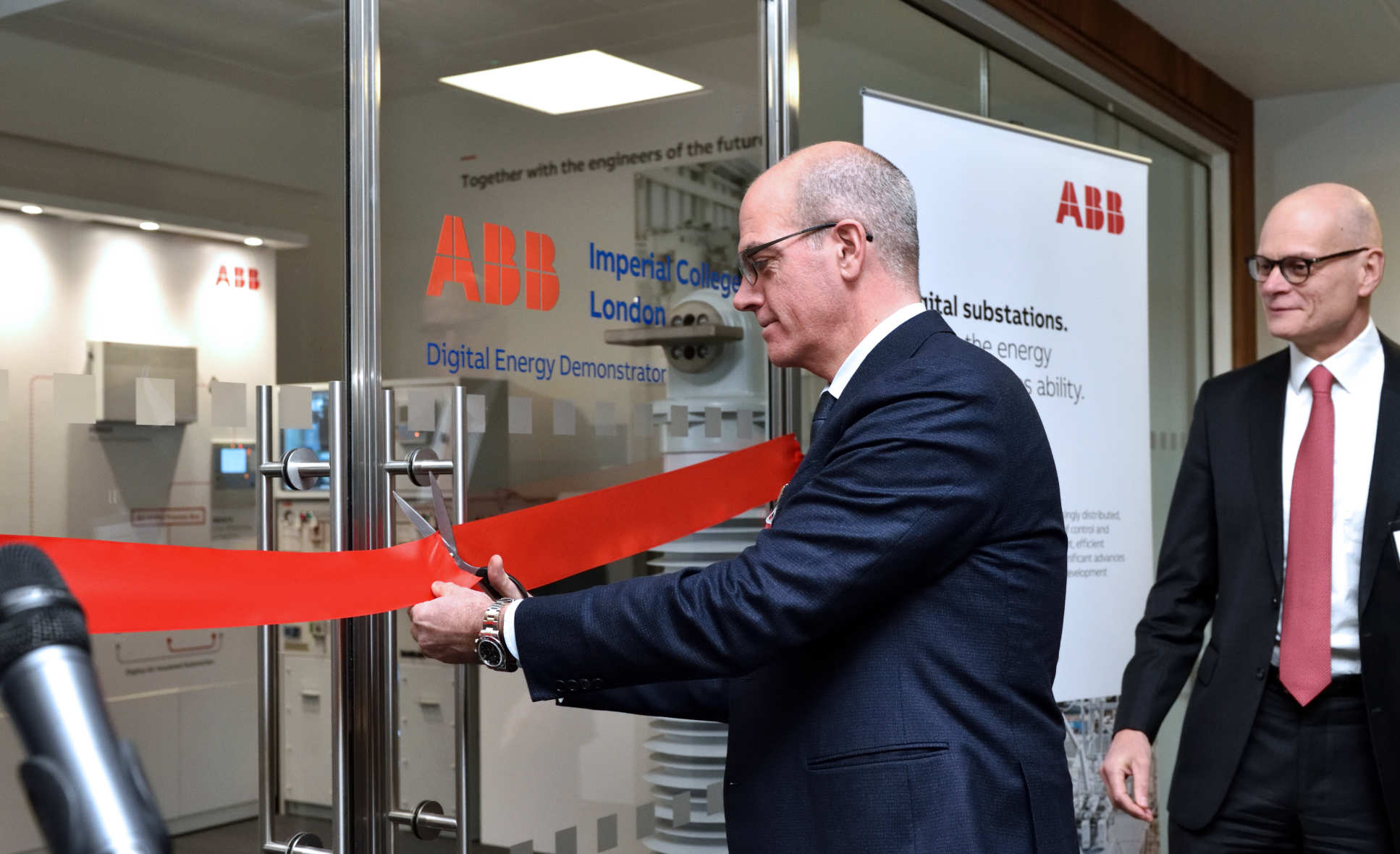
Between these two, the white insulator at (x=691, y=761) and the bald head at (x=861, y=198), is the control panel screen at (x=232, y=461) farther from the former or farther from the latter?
the white insulator at (x=691, y=761)

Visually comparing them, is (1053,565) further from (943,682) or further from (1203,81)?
(1203,81)

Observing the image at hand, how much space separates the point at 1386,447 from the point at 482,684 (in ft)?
5.91

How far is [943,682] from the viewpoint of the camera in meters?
1.70

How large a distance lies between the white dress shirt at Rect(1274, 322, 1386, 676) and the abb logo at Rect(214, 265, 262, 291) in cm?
200

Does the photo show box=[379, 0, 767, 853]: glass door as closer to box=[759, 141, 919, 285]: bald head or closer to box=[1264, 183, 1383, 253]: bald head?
box=[759, 141, 919, 285]: bald head

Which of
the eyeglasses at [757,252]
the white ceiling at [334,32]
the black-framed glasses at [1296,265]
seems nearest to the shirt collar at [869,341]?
the eyeglasses at [757,252]

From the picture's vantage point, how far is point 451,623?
1.77 meters

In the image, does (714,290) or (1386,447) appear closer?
(1386,447)

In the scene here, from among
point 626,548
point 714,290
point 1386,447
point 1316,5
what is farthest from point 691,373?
point 1316,5

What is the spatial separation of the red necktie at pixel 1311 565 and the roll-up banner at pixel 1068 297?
0.81m

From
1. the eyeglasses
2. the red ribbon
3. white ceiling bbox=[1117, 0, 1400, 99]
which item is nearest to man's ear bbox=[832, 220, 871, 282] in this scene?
the eyeglasses

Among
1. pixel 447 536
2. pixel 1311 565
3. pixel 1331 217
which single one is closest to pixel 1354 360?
pixel 1331 217

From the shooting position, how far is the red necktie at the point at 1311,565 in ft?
8.39

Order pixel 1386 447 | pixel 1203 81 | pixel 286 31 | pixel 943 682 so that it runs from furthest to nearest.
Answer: pixel 1203 81 → pixel 1386 447 → pixel 286 31 → pixel 943 682
